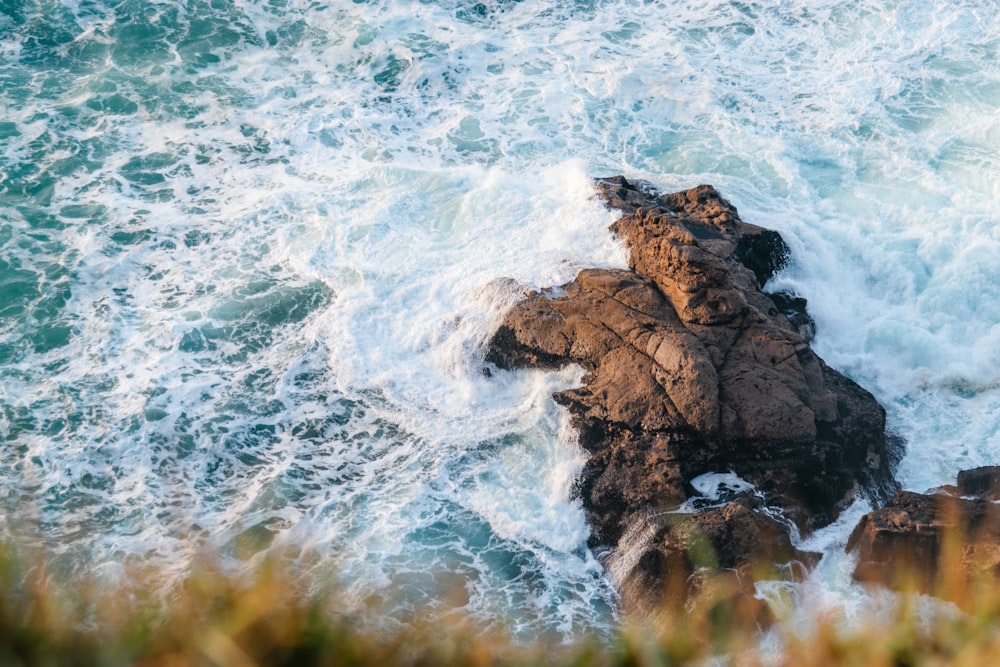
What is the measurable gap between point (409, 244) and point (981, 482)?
9584mm

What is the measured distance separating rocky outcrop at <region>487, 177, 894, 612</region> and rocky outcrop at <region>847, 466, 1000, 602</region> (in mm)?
809

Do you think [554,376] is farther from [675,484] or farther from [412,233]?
[412,233]

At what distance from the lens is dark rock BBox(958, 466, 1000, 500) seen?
38.2 feet

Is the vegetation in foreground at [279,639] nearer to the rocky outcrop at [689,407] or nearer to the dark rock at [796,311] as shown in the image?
the rocky outcrop at [689,407]

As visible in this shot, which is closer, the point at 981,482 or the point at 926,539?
the point at 926,539

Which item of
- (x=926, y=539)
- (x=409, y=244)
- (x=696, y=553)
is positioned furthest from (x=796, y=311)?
(x=409, y=244)

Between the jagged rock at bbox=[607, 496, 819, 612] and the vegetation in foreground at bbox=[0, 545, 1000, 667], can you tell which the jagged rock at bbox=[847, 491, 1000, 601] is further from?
the vegetation in foreground at bbox=[0, 545, 1000, 667]

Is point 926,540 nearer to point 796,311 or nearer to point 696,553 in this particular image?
point 696,553

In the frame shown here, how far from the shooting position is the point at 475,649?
313 centimetres

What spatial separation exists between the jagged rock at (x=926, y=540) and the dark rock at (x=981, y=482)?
0.93ft

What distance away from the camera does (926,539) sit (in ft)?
36.0

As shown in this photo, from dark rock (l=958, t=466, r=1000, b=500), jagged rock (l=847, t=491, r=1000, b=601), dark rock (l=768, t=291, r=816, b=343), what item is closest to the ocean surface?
dark rock (l=768, t=291, r=816, b=343)

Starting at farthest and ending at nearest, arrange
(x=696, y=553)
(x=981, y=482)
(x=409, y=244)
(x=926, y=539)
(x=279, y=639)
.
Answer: (x=409, y=244) < (x=981, y=482) < (x=696, y=553) < (x=926, y=539) < (x=279, y=639)

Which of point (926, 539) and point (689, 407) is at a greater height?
point (689, 407)
